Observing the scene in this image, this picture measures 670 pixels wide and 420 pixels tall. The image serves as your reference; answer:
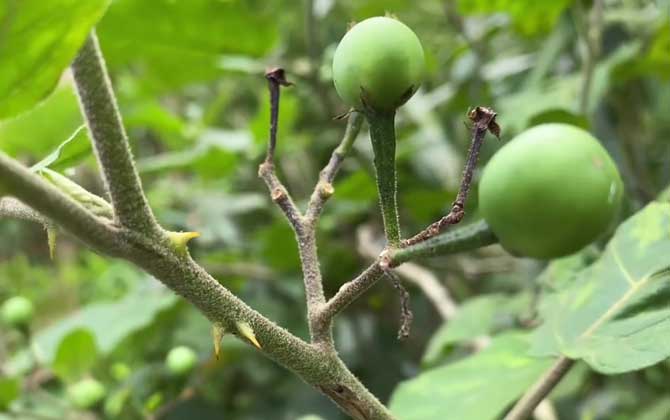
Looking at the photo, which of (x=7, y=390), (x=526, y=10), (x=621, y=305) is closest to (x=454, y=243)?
(x=621, y=305)

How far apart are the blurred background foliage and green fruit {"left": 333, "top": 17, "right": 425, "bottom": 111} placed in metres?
0.51

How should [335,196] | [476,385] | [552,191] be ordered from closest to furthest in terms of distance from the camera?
[552,191] → [476,385] → [335,196]

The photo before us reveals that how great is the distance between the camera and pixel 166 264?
0.45 metres

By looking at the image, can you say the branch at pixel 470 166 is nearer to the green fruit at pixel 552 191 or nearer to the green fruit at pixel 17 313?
the green fruit at pixel 552 191

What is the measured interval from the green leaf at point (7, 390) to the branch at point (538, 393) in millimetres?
730

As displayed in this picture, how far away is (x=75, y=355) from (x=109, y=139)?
918 mm

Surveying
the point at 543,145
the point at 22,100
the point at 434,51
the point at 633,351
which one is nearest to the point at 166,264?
the point at 22,100

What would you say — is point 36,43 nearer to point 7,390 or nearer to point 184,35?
point 7,390

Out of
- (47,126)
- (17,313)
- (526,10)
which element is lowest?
(17,313)

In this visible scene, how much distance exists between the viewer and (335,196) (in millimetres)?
1576

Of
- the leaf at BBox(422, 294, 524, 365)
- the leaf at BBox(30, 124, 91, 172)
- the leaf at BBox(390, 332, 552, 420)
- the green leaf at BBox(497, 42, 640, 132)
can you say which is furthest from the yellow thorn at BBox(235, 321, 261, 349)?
the green leaf at BBox(497, 42, 640, 132)

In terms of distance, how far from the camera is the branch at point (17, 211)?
48cm

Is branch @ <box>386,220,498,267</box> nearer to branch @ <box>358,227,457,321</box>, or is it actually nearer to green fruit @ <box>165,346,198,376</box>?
green fruit @ <box>165,346,198,376</box>

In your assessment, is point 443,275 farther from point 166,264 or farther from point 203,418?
point 166,264
